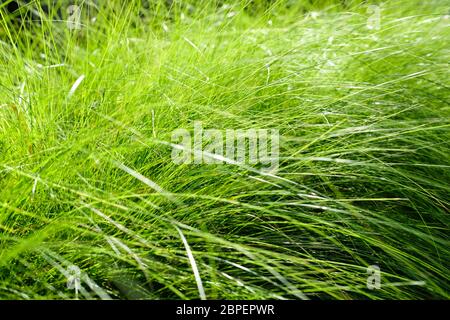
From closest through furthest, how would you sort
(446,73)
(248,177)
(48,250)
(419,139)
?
(48,250) < (248,177) < (419,139) < (446,73)

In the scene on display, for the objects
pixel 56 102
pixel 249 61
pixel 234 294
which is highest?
pixel 249 61

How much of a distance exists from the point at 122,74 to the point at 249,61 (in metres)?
0.38

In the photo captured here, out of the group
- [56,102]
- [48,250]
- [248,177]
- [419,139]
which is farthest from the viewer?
[56,102]

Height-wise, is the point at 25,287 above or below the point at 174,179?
below

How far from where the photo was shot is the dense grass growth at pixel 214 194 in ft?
3.98

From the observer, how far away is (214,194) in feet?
4.51

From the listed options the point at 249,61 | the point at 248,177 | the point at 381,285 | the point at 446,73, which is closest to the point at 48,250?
the point at 248,177

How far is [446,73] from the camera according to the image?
1887mm

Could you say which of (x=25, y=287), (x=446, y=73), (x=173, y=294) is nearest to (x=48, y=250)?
(x=25, y=287)

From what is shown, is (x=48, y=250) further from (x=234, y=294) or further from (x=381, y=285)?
(x=381, y=285)

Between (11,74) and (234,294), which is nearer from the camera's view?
(234,294)

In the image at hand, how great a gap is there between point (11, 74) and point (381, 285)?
4.26ft

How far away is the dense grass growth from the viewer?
1.21 metres

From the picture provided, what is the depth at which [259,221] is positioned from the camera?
4.67ft
